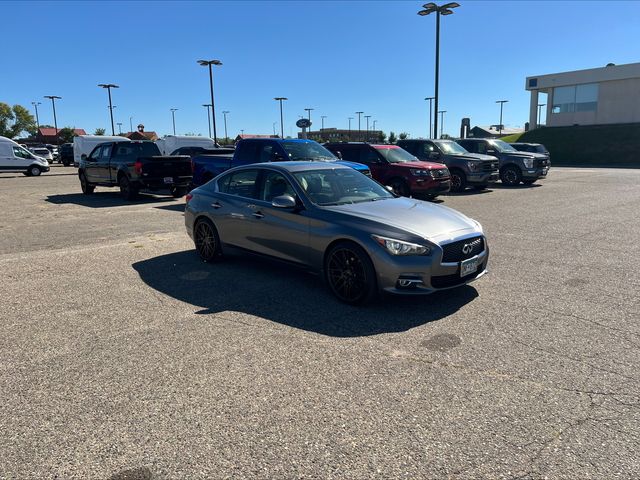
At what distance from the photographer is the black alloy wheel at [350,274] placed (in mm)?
4891

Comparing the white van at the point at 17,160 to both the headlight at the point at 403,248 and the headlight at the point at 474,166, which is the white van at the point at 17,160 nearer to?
the headlight at the point at 474,166

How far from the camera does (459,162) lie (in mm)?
17188

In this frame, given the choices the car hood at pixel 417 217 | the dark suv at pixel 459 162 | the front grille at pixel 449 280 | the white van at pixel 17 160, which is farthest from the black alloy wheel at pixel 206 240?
the white van at pixel 17 160

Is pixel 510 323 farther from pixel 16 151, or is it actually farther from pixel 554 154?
pixel 554 154

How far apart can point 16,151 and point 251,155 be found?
75.0 ft

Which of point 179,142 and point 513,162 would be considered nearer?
point 513,162

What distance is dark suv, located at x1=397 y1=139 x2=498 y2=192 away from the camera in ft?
55.7

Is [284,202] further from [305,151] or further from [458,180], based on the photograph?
[458,180]

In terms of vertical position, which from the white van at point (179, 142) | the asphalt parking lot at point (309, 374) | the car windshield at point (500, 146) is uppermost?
the white van at point (179, 142)

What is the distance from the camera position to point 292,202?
5.47 metres

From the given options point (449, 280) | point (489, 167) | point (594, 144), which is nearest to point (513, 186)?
point (489, 167)

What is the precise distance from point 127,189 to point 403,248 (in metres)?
12.5

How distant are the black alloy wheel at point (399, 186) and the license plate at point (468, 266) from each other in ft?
29.3

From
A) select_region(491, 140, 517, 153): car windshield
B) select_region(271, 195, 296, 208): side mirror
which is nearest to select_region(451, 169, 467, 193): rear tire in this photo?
select_region(491, 140, 517, 153): car windshield
